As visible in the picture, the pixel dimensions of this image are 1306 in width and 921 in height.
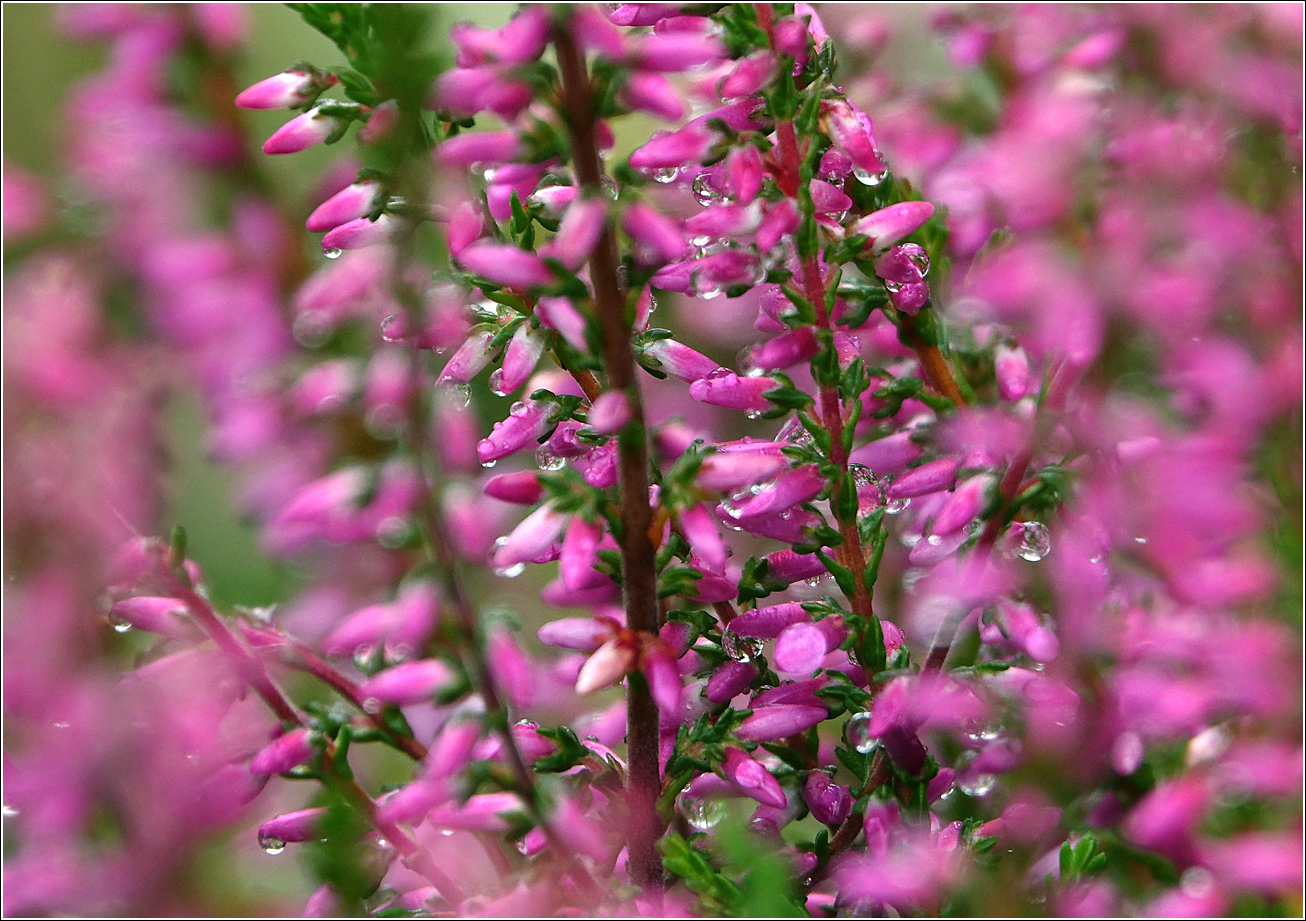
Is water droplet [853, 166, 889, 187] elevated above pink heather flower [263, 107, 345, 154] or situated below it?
below

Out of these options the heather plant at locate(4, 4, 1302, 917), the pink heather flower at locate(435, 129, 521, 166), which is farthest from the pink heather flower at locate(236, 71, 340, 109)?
the pink heather flower at locate(435, 129, 521, 166)

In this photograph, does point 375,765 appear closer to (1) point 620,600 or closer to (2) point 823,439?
(1) point 620,600

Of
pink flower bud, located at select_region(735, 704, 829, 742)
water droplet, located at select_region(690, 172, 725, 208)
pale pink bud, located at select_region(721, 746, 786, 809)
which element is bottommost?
pale pink bud, located at select_region(721, 746, 786, 809)

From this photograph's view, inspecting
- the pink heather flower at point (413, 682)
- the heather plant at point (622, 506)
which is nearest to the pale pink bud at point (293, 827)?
the heather plant at point (622, 506)

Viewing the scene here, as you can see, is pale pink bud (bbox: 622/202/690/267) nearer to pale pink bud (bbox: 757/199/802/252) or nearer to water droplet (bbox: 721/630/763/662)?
pale pink bud (bbox: 757/199/802/252)

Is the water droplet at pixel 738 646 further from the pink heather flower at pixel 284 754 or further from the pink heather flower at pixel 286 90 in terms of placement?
the pink heather flower at pixel 286 90

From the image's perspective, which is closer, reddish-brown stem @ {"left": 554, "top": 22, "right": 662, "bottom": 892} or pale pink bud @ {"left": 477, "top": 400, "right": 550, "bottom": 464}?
reddish-brown stem @ {"left": 554, "top": 22, "right": 662, "bottom": 892}

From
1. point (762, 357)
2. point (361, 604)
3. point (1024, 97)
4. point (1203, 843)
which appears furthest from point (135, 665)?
point (1024, 97)
